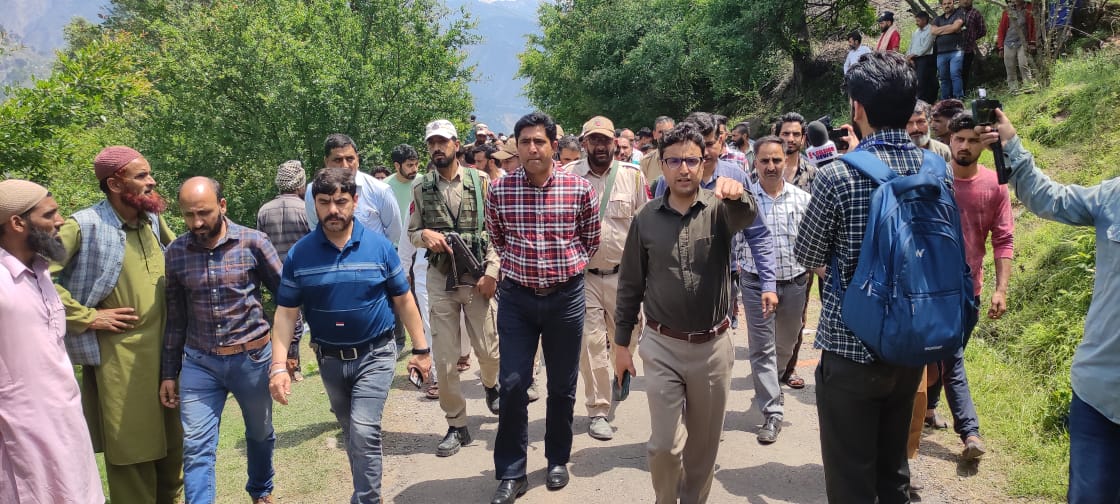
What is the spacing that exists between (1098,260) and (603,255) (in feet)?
10.8

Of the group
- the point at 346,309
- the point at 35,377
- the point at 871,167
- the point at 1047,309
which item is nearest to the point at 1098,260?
the point at 871,167

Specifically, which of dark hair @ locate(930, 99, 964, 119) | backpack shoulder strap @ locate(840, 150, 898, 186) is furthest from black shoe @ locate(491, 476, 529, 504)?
dark hair @ locate(930, 99, 964, 119)

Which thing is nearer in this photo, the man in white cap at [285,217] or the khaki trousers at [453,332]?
the khaki trousers at [453,332]

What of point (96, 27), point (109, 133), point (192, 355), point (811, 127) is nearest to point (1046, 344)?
point (811, 127)

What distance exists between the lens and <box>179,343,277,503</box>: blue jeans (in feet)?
13.0

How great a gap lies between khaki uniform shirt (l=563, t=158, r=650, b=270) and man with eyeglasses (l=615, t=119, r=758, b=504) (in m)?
1.71

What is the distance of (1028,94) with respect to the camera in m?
10.6

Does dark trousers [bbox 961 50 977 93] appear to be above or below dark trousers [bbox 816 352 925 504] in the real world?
above

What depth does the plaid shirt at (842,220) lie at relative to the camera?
2.83 metres

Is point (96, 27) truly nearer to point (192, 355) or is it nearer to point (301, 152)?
point (301, 152)

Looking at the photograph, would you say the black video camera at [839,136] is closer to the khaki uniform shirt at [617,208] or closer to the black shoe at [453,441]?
the khaki uniform shirt at [617,208]

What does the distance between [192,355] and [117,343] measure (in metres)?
0.39

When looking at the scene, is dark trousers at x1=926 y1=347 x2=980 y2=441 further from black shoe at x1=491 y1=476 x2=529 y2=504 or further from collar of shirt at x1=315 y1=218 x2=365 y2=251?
collar of shirt at x1=315 y1=218 x2=365 y2=251

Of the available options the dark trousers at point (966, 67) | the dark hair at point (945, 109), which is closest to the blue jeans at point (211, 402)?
the dark hair at point (945, 109)
